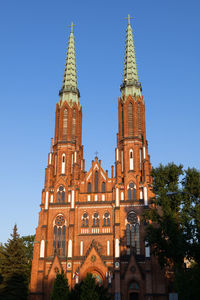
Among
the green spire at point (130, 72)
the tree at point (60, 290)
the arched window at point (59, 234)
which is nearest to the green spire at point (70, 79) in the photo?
the green spire at point (130, 72)

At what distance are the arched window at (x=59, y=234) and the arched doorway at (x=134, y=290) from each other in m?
10.8

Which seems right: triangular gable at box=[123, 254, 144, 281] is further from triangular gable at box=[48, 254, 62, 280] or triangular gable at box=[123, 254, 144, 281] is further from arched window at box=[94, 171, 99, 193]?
arched window at box=[94, 171, 99, 193]

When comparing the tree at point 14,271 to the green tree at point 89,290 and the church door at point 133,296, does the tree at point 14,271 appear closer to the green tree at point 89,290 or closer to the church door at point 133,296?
the church door at point 133,296

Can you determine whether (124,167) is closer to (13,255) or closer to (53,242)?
(53,242)

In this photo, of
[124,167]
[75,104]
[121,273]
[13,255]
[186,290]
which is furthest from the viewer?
[75,104]

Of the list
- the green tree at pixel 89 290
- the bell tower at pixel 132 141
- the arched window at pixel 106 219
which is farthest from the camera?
the bell tower at pixel 132 141

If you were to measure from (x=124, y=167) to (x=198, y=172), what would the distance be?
72.4ft

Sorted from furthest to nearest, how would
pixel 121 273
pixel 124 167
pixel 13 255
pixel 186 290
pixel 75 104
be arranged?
1. pixel 75 104
2. pixel 124 167
3. pixel 13 255
4. pixel 121 273
5. pixel 186 290

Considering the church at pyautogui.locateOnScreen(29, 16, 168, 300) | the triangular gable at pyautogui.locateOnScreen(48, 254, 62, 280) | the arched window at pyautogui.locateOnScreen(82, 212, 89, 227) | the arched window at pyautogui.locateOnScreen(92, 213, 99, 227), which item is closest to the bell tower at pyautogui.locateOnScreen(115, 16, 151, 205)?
the church at pyautogui.locateOnScreen(29, 16, 168, 300)

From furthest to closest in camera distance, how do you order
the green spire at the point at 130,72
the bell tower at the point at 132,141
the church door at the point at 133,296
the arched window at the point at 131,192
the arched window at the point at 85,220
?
the green spire at the point at 130,72 < the bell tower at the point at 132,141 < the arched window at the point at 131,192 < the arched window at the point at 85,220 < the church door at the point at 133,296

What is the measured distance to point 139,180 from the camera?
5694 centimetres

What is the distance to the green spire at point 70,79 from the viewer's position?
2645 inches

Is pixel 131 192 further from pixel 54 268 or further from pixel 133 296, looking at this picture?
pixel 54 268

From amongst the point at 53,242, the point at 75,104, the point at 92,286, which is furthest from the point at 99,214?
the point at 92,286
